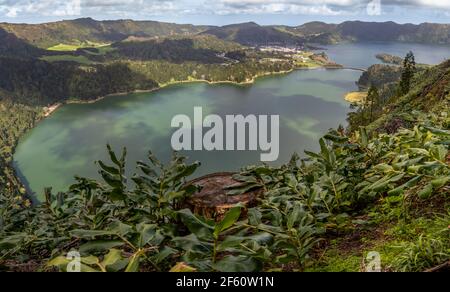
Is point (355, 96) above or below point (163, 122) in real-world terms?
above

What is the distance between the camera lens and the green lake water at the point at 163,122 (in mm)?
74500

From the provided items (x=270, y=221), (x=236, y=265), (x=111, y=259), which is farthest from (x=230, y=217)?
(x=270, y=221)

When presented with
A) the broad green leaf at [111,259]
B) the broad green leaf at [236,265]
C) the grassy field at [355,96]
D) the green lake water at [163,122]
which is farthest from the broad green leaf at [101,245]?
the grassy field at [355,96]

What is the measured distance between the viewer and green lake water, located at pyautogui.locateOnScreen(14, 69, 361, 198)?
74.5 meters

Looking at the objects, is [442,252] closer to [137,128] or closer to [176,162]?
[176,162]

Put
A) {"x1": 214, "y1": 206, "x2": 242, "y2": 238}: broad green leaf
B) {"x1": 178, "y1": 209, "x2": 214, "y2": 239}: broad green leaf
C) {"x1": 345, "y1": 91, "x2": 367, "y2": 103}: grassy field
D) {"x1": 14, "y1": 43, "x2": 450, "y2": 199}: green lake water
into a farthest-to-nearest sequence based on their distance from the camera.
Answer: {"x1": 345, "y1": 91, "x2": 367, "y2": 103}: grassy field < {"x1": 14, "y1": 43, "x2": 450, "y2": 199}: green lake water < {"x1": 178, "y1": 209, "x2": 214, "y2": 239}: broad green leaf < {"x1": 214, "y1": 206, "x2": 242, "y2": 238}: broad green leaf

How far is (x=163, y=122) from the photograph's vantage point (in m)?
102

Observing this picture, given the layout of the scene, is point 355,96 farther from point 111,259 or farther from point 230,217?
point 111,259

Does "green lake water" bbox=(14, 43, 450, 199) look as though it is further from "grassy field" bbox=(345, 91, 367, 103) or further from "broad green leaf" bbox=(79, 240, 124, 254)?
"broad green leaf" bbox=(79, 240, 124, 254)

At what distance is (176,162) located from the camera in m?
2.80

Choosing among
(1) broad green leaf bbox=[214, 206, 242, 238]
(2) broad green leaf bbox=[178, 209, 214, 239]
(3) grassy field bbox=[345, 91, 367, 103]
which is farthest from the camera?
(3) grassy field bbox=[345, 91, 367, 103]

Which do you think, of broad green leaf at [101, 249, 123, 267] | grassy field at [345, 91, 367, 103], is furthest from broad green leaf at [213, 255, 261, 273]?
grassy field at [345, 91, 367, 103]

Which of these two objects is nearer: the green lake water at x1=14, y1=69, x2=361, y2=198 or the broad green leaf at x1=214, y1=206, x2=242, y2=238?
the broad green leaf at x1=214, y1=206, x2=242, y2=238

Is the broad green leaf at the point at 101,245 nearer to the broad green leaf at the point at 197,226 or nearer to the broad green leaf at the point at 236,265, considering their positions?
the broad green leaf at the point at 197,226
